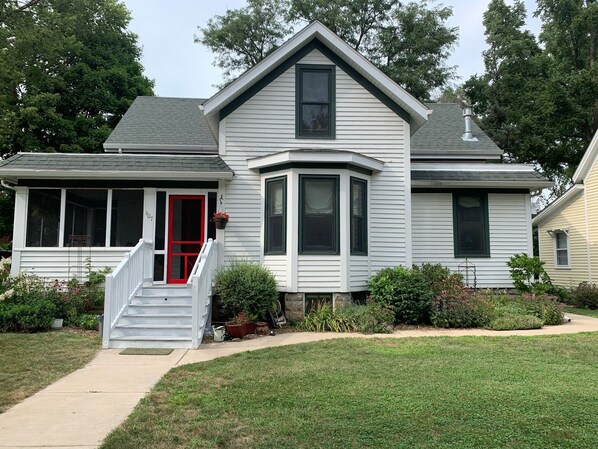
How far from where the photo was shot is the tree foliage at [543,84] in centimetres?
2481

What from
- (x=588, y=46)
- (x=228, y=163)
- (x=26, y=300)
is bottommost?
(x=26, y=300)

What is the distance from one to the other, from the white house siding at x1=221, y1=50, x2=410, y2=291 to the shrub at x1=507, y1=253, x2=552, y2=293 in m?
3.24

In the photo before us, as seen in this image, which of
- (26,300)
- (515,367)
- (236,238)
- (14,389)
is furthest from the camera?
(236,238)

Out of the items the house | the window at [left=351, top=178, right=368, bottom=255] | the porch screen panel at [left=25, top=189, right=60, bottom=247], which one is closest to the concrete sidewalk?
the house

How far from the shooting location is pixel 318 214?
10.1m

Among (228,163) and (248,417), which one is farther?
(228,163)

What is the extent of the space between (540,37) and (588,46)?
2.74 metres

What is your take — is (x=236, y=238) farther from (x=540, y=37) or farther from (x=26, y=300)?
(x=540, y=37)

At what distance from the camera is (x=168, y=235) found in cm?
1095

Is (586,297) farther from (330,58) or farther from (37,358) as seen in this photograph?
(37,358)

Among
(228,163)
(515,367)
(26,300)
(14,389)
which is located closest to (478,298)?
(515,367)

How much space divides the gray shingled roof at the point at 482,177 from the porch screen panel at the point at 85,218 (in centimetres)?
818

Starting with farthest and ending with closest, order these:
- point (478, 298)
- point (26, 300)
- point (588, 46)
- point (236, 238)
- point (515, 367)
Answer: point (588, 46)
point (236, 238)
point (478, 298)
point (26, 300)
point (515, 367)

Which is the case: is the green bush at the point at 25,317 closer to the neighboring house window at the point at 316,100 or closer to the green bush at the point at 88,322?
the green bush at the point at 88,322
